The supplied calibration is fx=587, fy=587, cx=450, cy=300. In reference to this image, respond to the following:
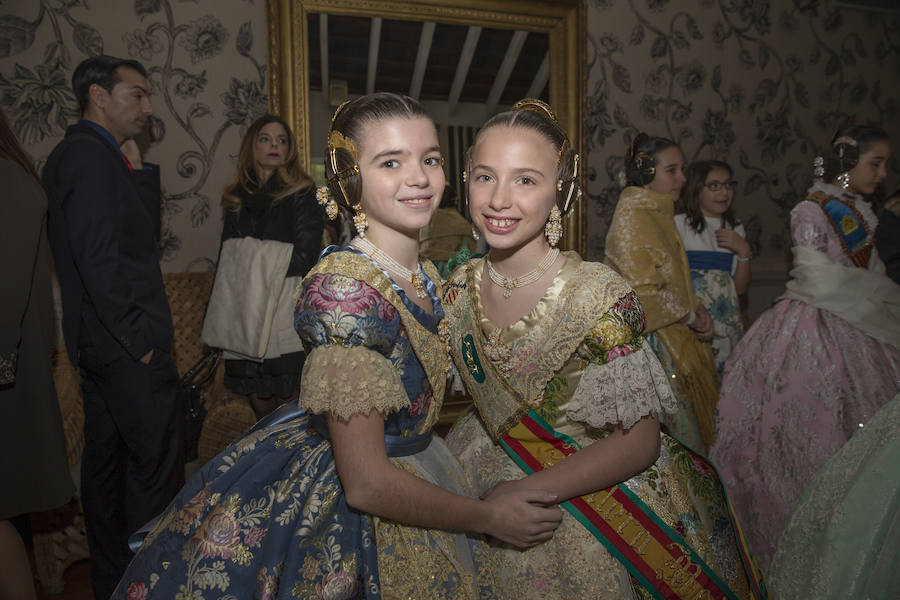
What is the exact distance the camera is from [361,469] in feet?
2.66

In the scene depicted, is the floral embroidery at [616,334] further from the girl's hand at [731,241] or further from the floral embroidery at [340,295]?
the girl's hand at [731,241]

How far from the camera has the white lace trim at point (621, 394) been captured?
0.92 m

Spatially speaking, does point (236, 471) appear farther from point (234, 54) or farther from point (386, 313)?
point (234, 54)

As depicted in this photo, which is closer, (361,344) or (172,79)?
(361,344)

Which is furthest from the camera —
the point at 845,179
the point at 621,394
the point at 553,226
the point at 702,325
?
the point at 702,325

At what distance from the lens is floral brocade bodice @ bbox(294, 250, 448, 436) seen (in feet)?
2.66

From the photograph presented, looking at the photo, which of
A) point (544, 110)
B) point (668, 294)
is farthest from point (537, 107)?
point (668, 294)

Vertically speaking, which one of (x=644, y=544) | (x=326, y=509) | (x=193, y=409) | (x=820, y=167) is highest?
(x=820, y=167)

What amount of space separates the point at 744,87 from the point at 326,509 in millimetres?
3341

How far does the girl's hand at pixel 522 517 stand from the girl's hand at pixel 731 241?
2.18m

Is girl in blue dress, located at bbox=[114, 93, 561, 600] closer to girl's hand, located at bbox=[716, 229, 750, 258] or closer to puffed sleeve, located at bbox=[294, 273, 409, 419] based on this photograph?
puffed sleeve, located at bbox=[294, 273, 409, 419]

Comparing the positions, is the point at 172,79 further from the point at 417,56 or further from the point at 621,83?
the point at 621,83

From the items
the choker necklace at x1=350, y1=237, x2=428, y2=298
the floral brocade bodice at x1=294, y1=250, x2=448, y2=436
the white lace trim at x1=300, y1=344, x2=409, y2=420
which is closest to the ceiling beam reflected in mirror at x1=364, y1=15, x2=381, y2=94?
the choker necklace at x1=350, y1=237, x2=428, y2=298

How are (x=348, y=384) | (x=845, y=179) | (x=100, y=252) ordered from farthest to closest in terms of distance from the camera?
(x=845, y=179)
(x=100, y=252)
(x=348, y=384)
